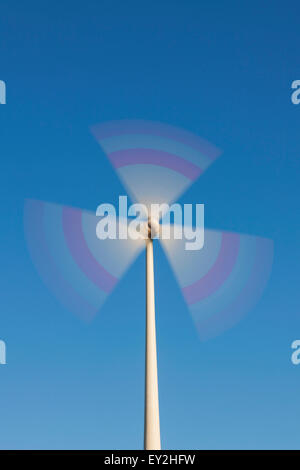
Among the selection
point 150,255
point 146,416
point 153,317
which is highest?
point 150,255

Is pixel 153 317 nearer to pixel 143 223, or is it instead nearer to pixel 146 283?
pixel 146 283
